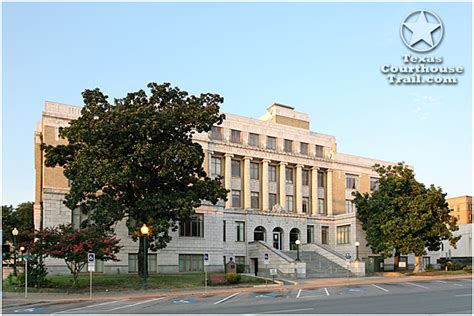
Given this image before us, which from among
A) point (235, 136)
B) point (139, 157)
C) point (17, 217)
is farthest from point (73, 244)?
point (17, 217)

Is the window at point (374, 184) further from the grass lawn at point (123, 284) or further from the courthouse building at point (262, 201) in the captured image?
the grass lawn at point (123, 284)

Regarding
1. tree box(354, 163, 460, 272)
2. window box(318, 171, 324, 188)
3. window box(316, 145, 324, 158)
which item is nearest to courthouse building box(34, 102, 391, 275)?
window box(316, 145, 324, 158)

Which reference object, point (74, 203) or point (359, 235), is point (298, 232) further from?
point (74, 203)

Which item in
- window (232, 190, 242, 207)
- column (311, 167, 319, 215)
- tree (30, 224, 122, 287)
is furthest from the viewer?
column (311, 167, 319, 215)

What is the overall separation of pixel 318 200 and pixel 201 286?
30878 mm

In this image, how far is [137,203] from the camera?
1441 inches

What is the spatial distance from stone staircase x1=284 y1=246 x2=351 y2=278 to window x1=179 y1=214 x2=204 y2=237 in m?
9.92

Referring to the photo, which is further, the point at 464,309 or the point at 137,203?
the point at 137,203

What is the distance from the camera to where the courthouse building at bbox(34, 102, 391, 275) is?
156 feet

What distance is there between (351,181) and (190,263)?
25.3m

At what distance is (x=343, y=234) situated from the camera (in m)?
62.2

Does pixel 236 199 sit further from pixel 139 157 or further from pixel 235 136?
pixel 139 157

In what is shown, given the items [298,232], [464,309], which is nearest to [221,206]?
[298,232]

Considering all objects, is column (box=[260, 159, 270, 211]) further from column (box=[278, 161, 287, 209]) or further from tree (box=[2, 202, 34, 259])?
tree (box=[2, 202, 34, 259])
